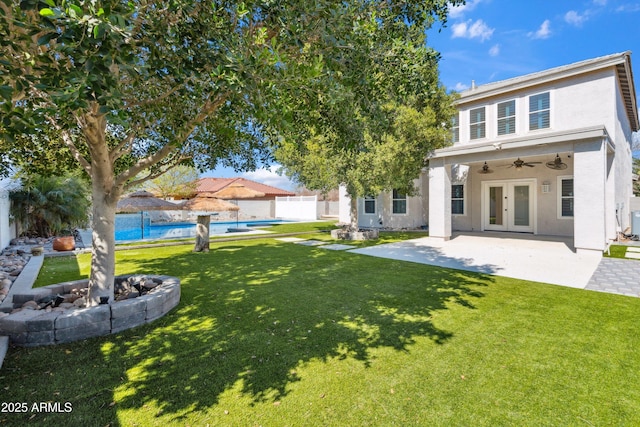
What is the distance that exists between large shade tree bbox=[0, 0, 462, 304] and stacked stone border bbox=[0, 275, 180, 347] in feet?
2.48

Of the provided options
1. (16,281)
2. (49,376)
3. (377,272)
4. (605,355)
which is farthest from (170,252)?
(605,355)

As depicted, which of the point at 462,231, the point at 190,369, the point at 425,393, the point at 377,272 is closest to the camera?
the point at 425,393

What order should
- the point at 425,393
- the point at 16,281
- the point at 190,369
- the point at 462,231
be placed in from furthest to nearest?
the point at 462,231, the point at 16,281, the point at 190,369, the point at 425,393

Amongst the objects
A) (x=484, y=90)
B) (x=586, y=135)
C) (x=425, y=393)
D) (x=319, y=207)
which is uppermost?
(x=484, y=90)

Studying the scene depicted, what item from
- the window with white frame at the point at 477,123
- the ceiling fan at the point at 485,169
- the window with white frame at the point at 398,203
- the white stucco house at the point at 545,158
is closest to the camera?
the white stucco house at the point at 545,158

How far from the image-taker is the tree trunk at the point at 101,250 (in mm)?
5027

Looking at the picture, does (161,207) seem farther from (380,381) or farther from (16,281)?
(380,381)

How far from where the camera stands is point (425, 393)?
10.2ft

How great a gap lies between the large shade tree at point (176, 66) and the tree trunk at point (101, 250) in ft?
0.05

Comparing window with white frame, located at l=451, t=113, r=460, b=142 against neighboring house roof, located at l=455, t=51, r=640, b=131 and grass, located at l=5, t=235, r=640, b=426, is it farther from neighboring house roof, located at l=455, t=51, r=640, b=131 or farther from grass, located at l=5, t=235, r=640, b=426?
grass, located at l=5, t=235, r=640, b=426

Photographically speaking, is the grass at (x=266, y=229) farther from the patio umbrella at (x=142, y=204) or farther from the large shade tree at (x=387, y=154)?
the patio umbrella at (x=142, y=204)

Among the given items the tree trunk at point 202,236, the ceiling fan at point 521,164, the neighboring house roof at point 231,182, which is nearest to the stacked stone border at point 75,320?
the tree trunk at point 202,236

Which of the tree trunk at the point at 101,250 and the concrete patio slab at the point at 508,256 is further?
the concrete patio slab at the point at 508,256

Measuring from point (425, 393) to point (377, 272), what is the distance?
5040 millimetres
